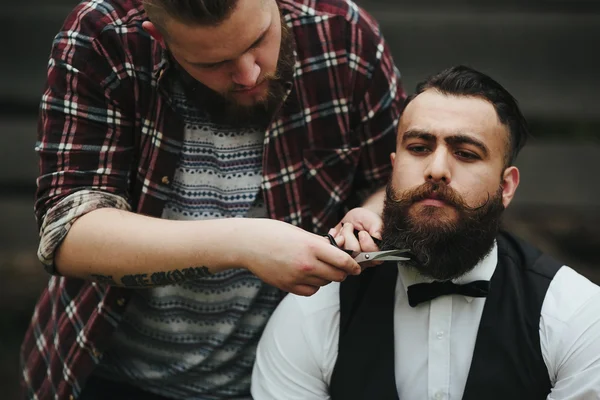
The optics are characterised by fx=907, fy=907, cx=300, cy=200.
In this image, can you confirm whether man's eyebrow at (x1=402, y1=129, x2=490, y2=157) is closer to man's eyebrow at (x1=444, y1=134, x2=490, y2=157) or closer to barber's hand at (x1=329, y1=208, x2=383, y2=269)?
man's eyebrow at (x1=444, y1=134, x2=490, y2=157)

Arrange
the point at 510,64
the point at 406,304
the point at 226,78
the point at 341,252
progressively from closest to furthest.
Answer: the point at 341,252
the point at 226,78
the point at 406,304
the point at 510,64

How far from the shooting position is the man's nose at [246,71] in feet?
7.98

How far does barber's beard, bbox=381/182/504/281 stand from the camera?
2545 mm

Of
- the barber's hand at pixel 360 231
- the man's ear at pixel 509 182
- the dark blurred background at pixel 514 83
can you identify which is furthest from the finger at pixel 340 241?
the dark blurred background at pixel 514 83

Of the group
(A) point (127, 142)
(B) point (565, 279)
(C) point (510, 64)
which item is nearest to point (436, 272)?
(B) point (565, 279)

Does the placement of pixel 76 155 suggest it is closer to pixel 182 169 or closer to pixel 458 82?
pixel 182 169

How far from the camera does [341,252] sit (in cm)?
222

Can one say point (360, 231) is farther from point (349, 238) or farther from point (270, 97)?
point (270, 97)

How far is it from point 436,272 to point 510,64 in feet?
7.74

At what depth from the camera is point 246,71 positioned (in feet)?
8.05

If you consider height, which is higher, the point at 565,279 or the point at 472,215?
the point at 472,215

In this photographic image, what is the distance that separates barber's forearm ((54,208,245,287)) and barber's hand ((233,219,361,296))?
7 cm

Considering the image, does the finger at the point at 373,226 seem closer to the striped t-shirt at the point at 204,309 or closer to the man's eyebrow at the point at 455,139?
the man's eyebrow at the point at 455,139

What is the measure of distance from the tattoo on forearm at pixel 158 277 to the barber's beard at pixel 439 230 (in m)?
0.53
